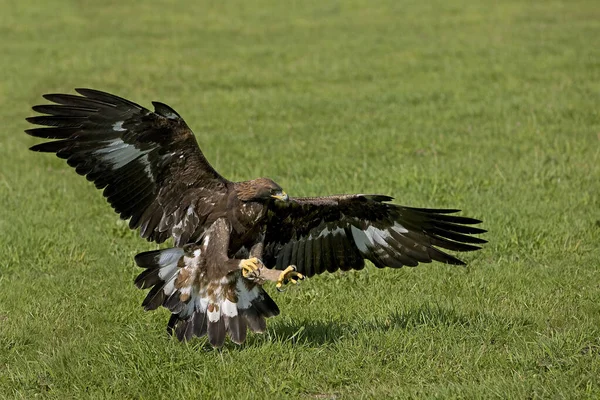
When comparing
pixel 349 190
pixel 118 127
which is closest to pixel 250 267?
pixel 118 127

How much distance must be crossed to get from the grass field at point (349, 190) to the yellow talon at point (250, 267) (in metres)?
0.62

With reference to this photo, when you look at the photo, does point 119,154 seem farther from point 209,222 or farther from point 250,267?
point 250,267

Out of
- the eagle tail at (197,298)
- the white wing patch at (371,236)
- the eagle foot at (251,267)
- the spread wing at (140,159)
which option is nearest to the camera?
the eagle foot at (251,267)

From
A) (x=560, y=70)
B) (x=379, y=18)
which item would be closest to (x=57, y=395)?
Result: (x=560, y=70)

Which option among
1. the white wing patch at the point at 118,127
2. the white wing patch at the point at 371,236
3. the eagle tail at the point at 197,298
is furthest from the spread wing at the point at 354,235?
the white wing patch at the point at 118,127

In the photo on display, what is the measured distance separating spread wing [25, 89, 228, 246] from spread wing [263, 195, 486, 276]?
0.65 meters

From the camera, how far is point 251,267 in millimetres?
6105

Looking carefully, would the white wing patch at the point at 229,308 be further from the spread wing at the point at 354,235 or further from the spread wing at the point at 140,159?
the spread wing at the point at 354,235

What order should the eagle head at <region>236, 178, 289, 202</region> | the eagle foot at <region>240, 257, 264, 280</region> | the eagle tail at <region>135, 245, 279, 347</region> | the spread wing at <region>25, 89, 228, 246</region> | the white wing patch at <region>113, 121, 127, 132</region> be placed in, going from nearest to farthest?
the eagle foot at <region>240, 257, 264, 280</region>, the eagle tail at <region>135, 245, 279, 347</region>, the eagle head at <region>236, 178, 289, 202</region>, the spread wing at <region>25, 89, 228, 246</region>, the white wing patch at <region>113, 121, 127, 132</region>

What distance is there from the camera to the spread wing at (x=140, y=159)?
6.62 meters

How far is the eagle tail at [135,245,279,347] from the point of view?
630cm

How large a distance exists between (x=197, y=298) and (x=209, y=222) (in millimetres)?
600

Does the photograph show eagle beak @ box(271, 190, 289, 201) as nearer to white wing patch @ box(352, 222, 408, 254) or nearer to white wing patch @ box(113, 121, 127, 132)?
white wing patch @ box(352, 222, 408, 254)

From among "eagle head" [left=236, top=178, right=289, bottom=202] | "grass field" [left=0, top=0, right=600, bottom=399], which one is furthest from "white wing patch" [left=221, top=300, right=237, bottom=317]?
"eagle head" [left=236, top=178, right=289, bottom=202]
